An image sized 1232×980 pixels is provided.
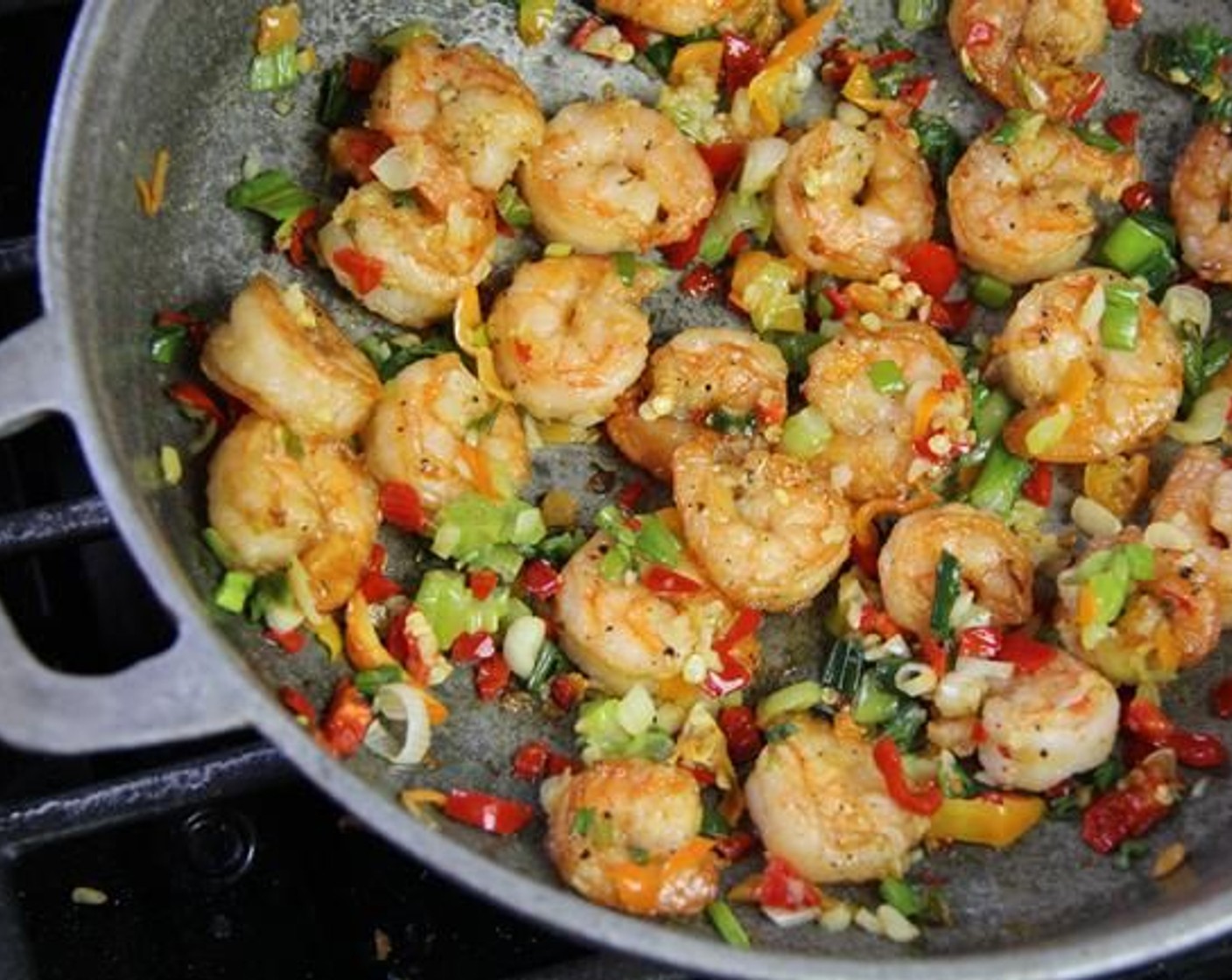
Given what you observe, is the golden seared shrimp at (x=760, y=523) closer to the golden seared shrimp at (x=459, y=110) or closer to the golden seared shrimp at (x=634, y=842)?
the golden seared shrimp at (x=634, y=842)

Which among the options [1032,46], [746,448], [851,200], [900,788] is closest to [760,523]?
[746,448]

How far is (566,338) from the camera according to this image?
2512 millimetres

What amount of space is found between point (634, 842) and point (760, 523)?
17.2 inches

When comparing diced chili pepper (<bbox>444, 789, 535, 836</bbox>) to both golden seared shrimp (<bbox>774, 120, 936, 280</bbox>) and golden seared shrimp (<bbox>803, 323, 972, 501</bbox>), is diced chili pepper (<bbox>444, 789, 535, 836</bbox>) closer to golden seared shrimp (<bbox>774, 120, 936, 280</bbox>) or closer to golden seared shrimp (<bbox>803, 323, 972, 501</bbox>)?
golden seared shrimp (<bbox>803, 323, 972, 501</bbox>)

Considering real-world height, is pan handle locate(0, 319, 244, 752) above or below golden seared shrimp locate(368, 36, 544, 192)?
below

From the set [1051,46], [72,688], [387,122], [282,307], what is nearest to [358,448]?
[282,307]

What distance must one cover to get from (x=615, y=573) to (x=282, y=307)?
0.51 metres

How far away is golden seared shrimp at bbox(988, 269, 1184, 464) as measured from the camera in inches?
103

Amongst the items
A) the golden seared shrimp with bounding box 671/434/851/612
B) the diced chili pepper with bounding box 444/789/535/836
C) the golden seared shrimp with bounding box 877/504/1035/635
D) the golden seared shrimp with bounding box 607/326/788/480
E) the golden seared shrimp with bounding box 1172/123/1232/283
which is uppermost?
the golden seared shrimp with bounding box 1172/123/1232/283

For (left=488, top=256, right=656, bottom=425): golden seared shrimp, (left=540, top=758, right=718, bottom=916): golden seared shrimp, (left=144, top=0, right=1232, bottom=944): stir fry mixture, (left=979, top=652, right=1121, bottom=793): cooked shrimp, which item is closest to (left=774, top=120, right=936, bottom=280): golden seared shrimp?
(left=144, top=0, right=1232, bottom=944): stir fry mixture

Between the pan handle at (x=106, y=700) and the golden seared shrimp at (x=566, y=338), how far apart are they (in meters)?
0.68

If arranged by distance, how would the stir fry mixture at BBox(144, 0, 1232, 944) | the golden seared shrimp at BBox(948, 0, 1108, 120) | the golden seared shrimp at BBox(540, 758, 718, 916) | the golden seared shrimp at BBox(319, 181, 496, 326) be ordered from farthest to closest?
1. the golden seared shrimp at BBox(948, 0, 1108, 120)
2. the golden seared shrimp at BBox(319, 181, 496, 326)
3. the stir fry mixture at BBox(144, 0, 1232, 944)
4. the golden seared shrimp at BBox(540, 758, 718, 916)

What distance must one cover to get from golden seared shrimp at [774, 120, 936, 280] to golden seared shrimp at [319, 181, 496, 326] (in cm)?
41

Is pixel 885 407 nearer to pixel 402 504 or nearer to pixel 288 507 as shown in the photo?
pixel 402 504
